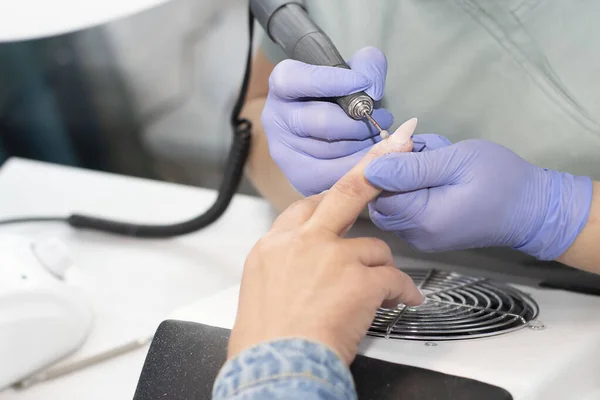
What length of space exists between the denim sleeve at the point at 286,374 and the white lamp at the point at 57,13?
1.14 ft

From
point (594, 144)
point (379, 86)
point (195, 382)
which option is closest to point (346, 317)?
point (195, 382)

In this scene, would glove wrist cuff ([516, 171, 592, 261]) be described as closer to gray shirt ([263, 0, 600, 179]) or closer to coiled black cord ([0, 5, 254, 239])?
gray shirt ([263, 0, 600, 179])

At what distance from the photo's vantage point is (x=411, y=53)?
0.92 m

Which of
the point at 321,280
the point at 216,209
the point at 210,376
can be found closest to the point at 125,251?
the point at 216,209

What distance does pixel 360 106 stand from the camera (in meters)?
0.66

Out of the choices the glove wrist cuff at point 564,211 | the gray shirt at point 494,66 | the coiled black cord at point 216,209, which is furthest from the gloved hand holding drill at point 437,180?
the coiled black cord at point 216,209

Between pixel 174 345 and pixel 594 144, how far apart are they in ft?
1.87

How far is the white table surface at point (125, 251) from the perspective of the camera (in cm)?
80

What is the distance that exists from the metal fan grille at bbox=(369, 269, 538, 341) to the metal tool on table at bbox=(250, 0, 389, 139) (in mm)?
199

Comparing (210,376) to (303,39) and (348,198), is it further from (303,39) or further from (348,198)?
(303,39)

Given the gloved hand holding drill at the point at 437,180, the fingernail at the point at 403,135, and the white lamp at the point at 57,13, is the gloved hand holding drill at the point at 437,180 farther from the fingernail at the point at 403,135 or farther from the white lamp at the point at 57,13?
the white lamp at the point at 57,13

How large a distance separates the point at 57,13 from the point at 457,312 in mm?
518

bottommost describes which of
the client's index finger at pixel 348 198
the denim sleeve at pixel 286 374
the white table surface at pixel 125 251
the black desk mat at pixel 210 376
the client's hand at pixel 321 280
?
the white table surface at pixel 125 251

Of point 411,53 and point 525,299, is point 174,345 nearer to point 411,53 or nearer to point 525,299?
point 525,299
